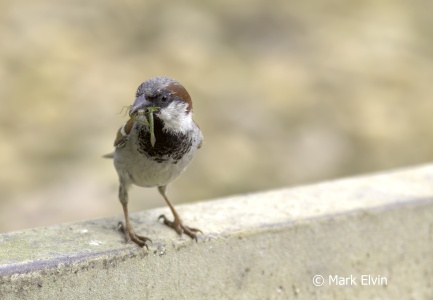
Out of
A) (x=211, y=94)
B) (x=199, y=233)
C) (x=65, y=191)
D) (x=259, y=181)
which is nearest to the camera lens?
(x=199, y=233)

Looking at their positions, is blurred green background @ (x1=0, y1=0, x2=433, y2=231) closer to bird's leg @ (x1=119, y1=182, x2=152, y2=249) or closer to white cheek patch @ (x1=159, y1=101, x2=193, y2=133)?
bird's leg @ (x1=119, y1=182, x2=152, y2=249)

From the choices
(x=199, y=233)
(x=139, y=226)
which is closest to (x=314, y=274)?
(x=199, y=233)

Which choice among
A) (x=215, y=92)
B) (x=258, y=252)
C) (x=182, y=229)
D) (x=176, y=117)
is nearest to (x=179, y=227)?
(x=182, y=229)

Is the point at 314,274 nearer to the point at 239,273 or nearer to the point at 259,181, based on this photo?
the point at 239,273

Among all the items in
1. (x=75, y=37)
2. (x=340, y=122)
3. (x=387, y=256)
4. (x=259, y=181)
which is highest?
(x=75, y=37)

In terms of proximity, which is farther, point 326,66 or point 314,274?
point 326,66

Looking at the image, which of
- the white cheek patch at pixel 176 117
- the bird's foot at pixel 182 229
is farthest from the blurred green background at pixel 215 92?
the white cheek patch at pixel 176 117

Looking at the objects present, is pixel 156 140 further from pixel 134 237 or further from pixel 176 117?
pixel 134 237
